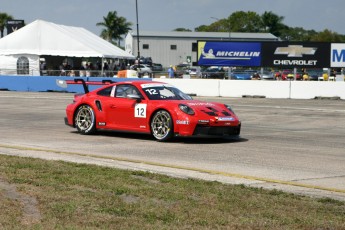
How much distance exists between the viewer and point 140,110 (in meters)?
14.0

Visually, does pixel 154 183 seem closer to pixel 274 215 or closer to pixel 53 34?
pixel 274 215

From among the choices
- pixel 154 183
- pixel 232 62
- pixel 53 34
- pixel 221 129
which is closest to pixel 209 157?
pixel 221 129

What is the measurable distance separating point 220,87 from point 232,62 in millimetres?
9519

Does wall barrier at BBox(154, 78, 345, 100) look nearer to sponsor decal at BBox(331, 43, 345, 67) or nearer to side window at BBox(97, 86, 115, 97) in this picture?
sponsor decal at BBox(331, 43, 345, 67)

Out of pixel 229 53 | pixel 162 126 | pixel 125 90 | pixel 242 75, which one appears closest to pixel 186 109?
pixel 162 126

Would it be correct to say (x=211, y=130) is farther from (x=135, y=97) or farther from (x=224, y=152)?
(x=135, y=97)

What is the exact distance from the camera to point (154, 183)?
827cm

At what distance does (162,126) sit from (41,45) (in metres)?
36.5

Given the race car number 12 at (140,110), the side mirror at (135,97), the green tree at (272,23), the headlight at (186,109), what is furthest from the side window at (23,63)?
the green tree at (272,23)

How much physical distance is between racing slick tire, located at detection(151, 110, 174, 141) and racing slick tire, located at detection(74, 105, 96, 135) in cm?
171

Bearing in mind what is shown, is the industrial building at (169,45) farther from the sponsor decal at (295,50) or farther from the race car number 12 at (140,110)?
the race car number 12 at (140,110)

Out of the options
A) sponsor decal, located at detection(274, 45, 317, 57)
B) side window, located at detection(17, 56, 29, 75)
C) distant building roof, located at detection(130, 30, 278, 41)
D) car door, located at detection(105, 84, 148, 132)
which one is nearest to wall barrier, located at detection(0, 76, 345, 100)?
sponsor decal, located at detection(274, 45, 317, 57)

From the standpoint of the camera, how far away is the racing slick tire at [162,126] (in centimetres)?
1344

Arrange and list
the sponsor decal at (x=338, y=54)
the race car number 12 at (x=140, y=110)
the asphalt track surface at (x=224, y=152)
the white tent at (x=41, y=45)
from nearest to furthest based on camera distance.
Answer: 1. the asphalt track surface at (x=224, y=152)
2. the race car number 12 at (x=140, y=110)
3. the sponsor decal at (x=338, y=54)
4. the white tent at (x=41, y=45)
